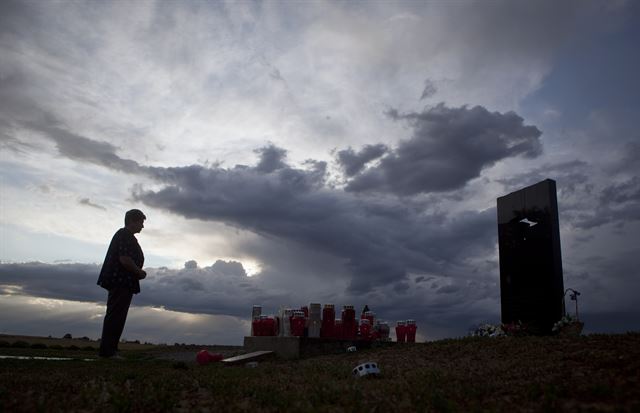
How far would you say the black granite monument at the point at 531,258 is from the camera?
50.4 feet

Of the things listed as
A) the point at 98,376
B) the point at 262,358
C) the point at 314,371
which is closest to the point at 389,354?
the point at 314,371

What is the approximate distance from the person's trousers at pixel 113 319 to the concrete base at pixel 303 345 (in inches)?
195

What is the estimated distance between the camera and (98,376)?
316 inches

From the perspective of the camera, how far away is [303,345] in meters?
15.1

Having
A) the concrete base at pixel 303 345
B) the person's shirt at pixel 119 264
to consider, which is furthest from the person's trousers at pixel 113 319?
the concrete base at pixel 303 345

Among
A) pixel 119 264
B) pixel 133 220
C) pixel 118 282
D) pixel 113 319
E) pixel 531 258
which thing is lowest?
pixel 113 319

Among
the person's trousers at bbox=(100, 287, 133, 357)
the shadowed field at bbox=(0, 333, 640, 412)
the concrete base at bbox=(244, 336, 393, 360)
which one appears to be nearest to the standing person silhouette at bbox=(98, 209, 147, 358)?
the person's trousers at bbox=(100, 287, 133, 357)

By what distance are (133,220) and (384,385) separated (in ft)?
28.0

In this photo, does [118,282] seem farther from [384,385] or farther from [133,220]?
[384,385]

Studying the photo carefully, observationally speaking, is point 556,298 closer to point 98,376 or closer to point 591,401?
point 591,401

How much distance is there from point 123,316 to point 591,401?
10.6 metres

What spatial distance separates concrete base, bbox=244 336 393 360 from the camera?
49.5 feet

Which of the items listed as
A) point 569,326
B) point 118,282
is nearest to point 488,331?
point 569,326

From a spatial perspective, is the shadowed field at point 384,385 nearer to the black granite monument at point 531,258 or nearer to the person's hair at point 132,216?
the person's hair at point 132,216
